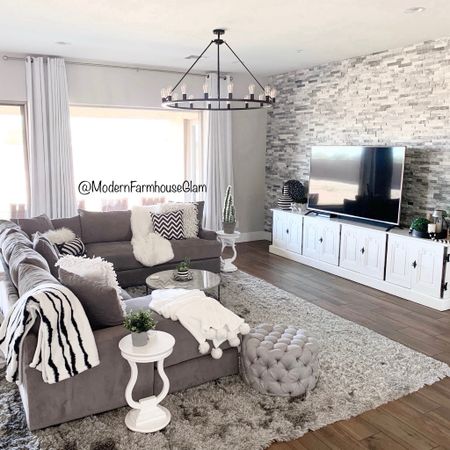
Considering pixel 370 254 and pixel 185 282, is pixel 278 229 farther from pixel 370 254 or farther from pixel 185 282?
pixel 185 282

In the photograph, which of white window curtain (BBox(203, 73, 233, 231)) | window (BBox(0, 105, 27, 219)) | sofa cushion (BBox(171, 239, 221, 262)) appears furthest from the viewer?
white window curtain (BBox(203, 73, 233, 231))

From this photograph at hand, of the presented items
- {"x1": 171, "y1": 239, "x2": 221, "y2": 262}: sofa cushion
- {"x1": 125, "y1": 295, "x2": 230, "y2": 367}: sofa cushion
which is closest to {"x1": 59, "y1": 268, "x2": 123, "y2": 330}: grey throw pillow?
{"x1": 125, "y1": 295, "x2": 230, "y2": 367}: sofa cushion

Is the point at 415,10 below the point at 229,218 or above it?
above

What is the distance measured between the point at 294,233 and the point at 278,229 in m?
0.39

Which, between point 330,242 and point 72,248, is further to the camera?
point 330,242

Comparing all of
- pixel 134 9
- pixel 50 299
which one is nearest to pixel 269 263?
pixel 134 9

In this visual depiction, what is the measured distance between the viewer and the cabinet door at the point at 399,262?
5.02m

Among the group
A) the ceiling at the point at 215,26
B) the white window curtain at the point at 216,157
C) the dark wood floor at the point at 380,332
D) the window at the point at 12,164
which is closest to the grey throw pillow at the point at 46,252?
the ceiling at the point at 215,26

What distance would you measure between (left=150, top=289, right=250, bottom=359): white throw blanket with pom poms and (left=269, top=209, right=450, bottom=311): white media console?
2605 millimetres

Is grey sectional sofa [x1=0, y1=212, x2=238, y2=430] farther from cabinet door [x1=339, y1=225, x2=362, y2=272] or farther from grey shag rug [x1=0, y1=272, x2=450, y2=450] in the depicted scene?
cabinet door [x1=339, y1=225, x2=362, y2=272]

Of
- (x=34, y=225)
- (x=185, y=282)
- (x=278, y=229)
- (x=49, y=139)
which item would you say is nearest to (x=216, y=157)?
(x=278, y=229)

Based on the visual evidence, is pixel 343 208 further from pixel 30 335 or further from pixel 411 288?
pixel 30 335

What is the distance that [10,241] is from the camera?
3879 mm

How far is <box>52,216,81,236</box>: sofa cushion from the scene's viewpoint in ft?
17.4
